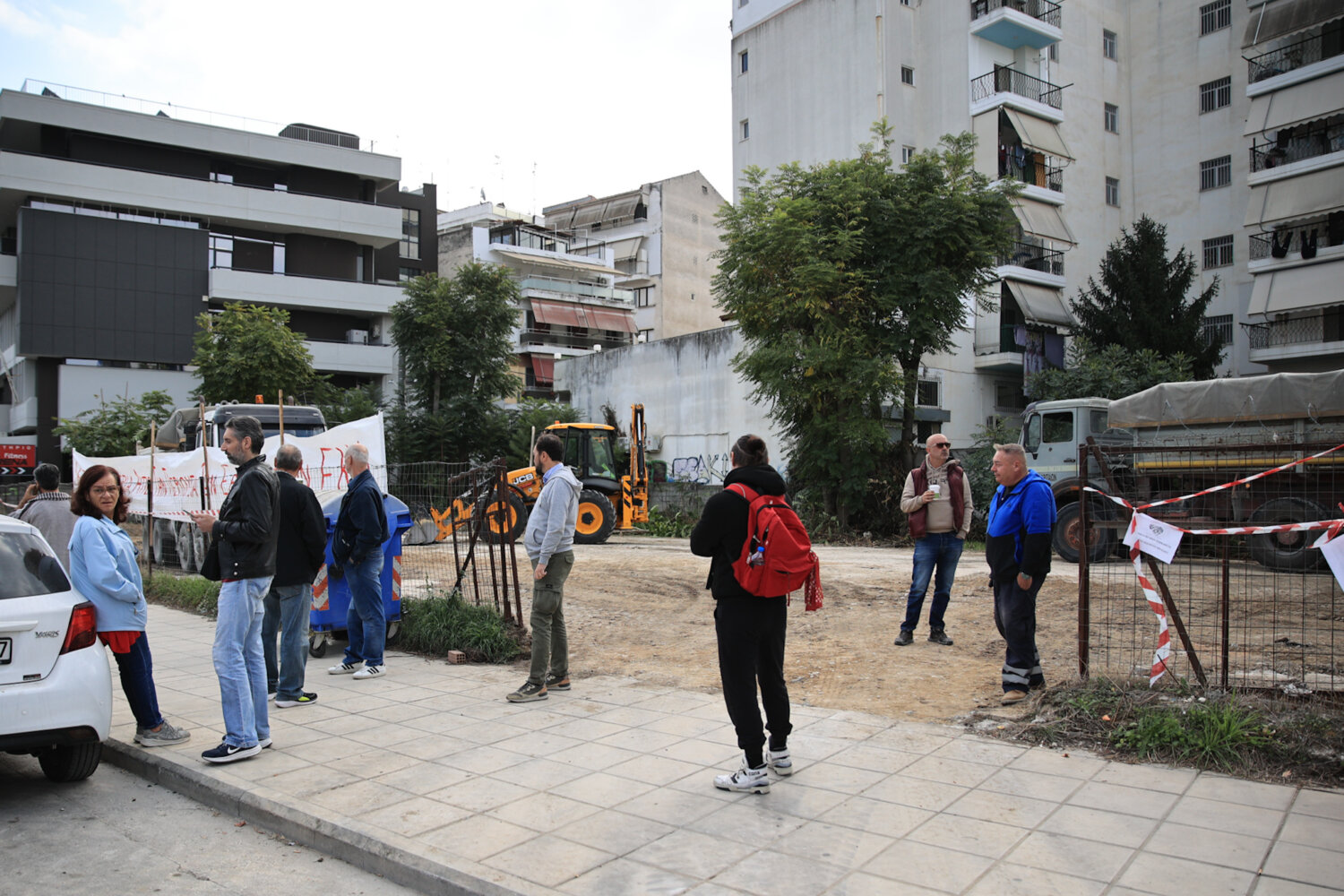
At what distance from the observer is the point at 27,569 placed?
16.8ft

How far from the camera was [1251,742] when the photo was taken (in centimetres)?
504

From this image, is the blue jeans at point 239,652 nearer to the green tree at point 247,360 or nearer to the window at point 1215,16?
the green tree at point 247,360

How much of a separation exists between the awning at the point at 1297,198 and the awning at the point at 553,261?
1367 inches

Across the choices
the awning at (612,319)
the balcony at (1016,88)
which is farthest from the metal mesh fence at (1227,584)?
the awning at (612,319)

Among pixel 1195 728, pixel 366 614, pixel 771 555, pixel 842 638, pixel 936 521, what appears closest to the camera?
pixel 771 555

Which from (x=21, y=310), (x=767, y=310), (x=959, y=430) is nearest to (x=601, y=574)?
(x=767, y=310)

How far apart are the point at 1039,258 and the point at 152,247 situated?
113 feet

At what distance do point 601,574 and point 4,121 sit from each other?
3636cm

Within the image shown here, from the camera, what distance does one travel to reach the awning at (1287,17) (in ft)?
95.0

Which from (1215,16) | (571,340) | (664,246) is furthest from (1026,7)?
(571,340)

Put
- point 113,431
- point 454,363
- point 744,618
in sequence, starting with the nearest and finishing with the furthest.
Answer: point 744,618
point 113,431
point 454,363

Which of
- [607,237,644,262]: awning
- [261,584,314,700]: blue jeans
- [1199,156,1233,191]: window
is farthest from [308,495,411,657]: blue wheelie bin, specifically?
[607,237,644,262]: awning

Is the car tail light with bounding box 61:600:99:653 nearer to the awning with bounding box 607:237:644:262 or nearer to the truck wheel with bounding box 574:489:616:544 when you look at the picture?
the truck wheel with bounding box 574:489:616:544

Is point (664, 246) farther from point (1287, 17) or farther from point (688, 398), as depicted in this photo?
point (1287, 17)
